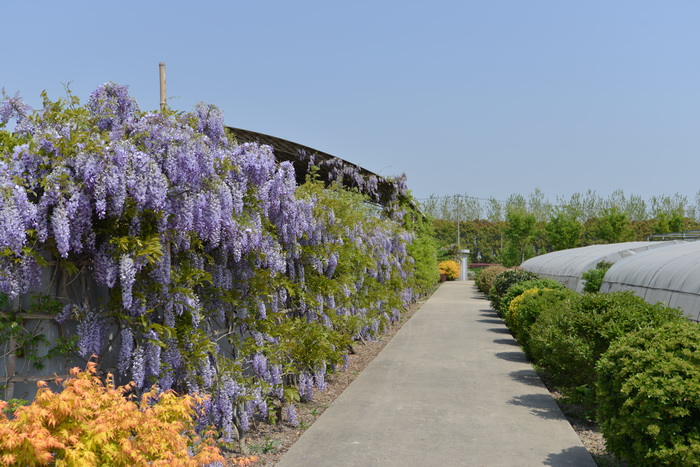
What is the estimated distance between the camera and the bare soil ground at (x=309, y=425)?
5.94 meters

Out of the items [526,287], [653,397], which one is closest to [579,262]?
[526,287]

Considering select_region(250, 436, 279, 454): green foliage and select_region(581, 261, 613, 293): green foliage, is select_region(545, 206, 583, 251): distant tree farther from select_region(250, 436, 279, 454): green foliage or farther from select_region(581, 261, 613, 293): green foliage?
select_region(250, 436, 279, 454): green foliage

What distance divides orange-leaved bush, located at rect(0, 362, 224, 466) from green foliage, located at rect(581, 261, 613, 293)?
51.9ft

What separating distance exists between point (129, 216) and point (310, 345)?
3965 millimetres

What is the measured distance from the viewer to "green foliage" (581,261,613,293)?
1708 centimetres

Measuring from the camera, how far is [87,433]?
10.3ft

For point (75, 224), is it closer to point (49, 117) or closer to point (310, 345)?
point (49, 117)

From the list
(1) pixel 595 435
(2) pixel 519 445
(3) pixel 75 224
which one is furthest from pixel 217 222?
(1) pixel 595 435

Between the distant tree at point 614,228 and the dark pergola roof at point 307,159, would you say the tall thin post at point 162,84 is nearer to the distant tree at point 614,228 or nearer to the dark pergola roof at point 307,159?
the dark pergola roof at point 307,159

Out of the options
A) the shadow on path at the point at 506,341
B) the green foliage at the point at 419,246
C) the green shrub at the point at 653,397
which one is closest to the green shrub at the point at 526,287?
the shadow on path at the point at 506,341

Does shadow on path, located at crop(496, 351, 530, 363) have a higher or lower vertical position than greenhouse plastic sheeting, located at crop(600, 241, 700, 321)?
lower

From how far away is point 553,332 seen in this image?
28.0ft

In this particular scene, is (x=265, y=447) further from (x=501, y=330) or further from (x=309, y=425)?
(x=501, y=330)

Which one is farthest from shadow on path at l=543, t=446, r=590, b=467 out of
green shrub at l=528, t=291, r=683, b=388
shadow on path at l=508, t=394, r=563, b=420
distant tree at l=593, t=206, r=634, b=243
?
distant tree at l=593, t=206, r=634, b=243
